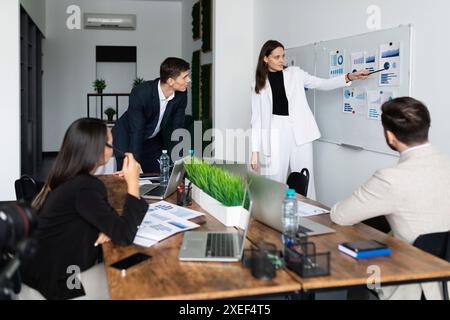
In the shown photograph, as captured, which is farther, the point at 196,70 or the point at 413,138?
the point at 196,70

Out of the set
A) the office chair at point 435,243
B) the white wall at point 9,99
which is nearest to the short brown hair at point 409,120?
the office chair at point 435,243

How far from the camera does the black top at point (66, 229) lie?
1.95 m

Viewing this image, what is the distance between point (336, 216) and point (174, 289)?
3.41ft

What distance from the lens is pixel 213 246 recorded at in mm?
1935

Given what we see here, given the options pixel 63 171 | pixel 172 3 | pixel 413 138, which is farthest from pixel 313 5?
pixel 172 3

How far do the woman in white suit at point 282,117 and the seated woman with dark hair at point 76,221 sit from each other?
2501 mm

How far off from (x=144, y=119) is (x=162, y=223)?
6.26ft

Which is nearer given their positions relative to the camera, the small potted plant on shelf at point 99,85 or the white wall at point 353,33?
the white wall at point 353,33

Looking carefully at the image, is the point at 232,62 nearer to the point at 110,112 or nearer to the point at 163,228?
the point at 110,112

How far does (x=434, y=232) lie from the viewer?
204 cm

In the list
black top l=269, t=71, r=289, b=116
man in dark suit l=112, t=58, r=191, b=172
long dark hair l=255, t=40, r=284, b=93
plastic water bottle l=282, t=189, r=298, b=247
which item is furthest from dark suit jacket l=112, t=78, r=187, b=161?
plastic water bottle l=282, t=189, r=298, b=247

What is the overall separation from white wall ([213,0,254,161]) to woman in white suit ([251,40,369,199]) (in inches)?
85.8

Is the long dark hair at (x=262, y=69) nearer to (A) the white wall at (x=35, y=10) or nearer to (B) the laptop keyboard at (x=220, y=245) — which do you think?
(B) the laptop keyboard at (x=220, y=245)
